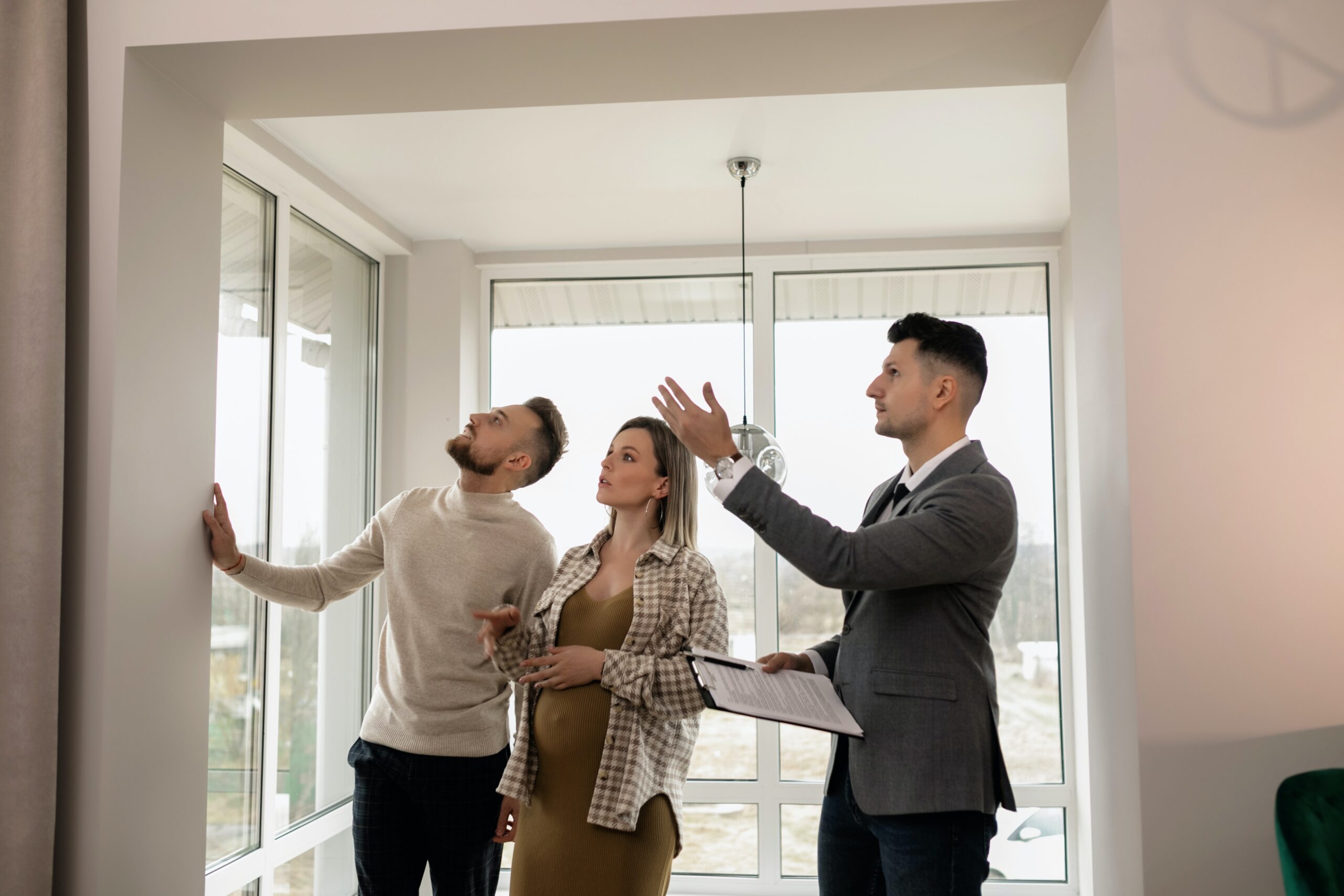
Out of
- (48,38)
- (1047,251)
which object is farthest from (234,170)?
(1047,251)

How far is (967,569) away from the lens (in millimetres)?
1527

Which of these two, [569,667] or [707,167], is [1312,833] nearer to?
[569,667]

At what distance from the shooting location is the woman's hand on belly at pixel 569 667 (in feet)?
6.31

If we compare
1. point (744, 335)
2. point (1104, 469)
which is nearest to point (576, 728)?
point (1104, 469)

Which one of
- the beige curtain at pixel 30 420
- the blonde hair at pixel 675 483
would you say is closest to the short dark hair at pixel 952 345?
the blonde hair at pixel 675 483

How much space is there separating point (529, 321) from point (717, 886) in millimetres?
2389

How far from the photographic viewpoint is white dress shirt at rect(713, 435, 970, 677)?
1.54 metres

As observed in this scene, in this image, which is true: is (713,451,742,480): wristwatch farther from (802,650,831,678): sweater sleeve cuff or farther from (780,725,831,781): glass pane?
(780,725,831,781): glass pane

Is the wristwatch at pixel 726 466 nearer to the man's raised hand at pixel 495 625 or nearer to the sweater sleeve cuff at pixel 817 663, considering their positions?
the sweater sleeve cuff at pixel 817 663

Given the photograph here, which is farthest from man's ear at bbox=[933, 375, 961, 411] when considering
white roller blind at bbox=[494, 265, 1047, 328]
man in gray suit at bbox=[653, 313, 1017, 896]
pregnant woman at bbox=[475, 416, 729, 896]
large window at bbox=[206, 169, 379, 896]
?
white roller blind at bbox=[494, 265, 1047, 328]

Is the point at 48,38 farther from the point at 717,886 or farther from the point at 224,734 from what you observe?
the point at 717,886

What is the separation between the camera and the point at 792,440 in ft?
13.1

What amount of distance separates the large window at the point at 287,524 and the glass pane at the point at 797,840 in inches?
63.3

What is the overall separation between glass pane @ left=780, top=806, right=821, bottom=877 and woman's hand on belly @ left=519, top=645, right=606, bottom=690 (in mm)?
2213
